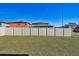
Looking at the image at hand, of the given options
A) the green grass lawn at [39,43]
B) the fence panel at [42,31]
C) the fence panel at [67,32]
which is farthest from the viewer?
the green grass lawn at [39,43]

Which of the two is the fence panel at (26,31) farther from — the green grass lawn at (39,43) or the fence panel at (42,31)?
the fence panel at (42,31)

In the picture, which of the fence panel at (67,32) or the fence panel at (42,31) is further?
the fence panel at (67,32)

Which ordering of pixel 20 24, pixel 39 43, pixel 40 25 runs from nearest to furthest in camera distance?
pixel 40 25 → pixel 20 24 → pixel 39 43

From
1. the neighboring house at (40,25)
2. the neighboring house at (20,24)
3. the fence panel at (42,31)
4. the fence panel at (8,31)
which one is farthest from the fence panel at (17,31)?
the neighboring house at (40,25)

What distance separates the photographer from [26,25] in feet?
13.7

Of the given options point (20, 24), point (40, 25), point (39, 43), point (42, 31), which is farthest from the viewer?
point (39, 43)

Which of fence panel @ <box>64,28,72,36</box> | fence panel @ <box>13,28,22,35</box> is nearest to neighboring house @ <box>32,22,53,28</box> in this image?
fence panel @ <box>64,28,72,36</box>

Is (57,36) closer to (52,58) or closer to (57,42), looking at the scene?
(57,42)

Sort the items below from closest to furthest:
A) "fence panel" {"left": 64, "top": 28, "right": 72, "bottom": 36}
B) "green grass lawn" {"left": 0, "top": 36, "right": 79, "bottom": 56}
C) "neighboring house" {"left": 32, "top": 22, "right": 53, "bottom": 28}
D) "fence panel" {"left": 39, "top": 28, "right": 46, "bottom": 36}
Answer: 1. "neighboring house" {"left": 32, "top": 22, "right": 53, "bottom": 28}
2. "fence panel" {"left": 39, "top": 28, "right": 46, "bottom": 36}
3. "fence panel" {"left": 64, "top": 28, "right": 72, "bottom": 36}
4. "green grass lawn" {"left": 0, "top": 36, "right": 79, "bottom": 56}

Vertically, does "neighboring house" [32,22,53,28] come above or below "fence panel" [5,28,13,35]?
above

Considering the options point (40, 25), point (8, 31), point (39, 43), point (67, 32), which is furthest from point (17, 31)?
point (67, 32)

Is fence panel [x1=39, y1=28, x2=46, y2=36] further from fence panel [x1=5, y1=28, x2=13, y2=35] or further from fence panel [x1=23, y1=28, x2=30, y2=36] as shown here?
fence panel [x1=5, y1=28, x2=13, y2=35]

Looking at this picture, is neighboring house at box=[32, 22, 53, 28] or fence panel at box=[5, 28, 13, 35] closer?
neighboring house at box=[32, 22, 53, 28]

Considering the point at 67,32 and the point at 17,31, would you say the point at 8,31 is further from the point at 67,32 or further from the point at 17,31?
the point at 67,32
